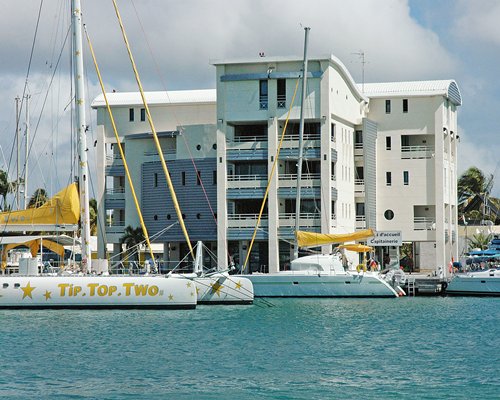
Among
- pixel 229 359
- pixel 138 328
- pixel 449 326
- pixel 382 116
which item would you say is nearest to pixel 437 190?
pixel 382 116

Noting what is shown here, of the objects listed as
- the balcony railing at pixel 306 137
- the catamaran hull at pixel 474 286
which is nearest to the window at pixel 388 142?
the balcony railing at pixel 306 137

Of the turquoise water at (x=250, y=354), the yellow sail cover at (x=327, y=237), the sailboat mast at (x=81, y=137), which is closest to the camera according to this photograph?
the turquoise water at (x=250, y=354)

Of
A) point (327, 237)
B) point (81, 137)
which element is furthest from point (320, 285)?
point (81, 137)

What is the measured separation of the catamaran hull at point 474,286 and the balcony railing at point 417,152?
18598 mm

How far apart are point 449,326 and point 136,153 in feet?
145

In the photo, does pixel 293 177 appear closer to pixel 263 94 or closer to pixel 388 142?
pixel 263 94

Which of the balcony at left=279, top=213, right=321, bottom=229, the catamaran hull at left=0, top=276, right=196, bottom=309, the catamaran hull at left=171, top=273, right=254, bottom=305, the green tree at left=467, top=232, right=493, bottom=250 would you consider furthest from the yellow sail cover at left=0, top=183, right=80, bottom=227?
the green tree at left=467, top=232, right=493, bottom=250

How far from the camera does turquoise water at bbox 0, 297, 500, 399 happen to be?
32.0 meters

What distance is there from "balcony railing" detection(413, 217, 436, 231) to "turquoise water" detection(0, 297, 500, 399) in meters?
30.6

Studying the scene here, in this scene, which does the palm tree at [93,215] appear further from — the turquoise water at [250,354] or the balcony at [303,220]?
the turquoise water at [250,354]

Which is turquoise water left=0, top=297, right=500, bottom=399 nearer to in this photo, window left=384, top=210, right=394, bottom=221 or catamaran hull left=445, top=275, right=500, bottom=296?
catamaran hull left=445, top=275, right=500, bottom=296

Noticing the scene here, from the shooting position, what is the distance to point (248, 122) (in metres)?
83.9

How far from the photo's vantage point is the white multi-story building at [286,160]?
82.3m

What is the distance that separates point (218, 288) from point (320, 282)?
1099 cm
